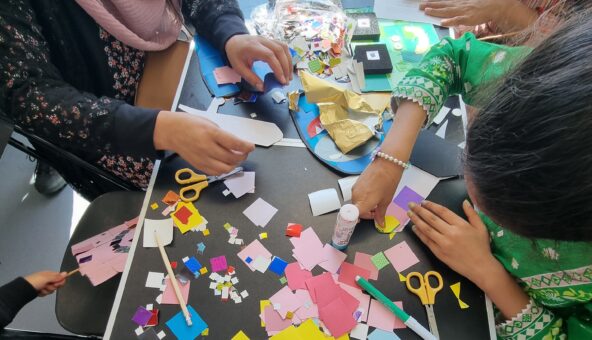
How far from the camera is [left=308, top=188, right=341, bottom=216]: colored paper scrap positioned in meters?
0.73

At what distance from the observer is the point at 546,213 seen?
1.55ft

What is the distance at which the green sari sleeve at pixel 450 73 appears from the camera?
2.59 feet

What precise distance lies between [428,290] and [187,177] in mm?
508

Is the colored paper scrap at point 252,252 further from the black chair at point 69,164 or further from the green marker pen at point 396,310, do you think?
the black chair at point 69,164

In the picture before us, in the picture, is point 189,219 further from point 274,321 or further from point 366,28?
point 366,28

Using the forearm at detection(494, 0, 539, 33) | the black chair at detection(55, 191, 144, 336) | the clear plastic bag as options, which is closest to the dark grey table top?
the black chair at detection(55, 191, 144, 336)

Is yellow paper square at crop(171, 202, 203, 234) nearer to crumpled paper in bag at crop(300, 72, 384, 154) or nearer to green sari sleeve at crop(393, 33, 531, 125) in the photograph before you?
crumpled paper in bag at crop(300, 72, 384, 154)

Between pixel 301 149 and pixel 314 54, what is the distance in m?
0.31

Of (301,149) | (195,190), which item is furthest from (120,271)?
(301,149)

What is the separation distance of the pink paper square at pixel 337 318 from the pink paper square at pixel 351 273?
0.04 meters

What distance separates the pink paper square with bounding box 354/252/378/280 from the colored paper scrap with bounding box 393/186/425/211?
0.13m

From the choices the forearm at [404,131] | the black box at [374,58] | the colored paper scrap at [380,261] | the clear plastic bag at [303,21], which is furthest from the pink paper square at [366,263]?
the clear plastic bag at [303,21]

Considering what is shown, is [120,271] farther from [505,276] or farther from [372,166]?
[505,276]

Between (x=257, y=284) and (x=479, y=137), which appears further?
(x=257, y=284)
